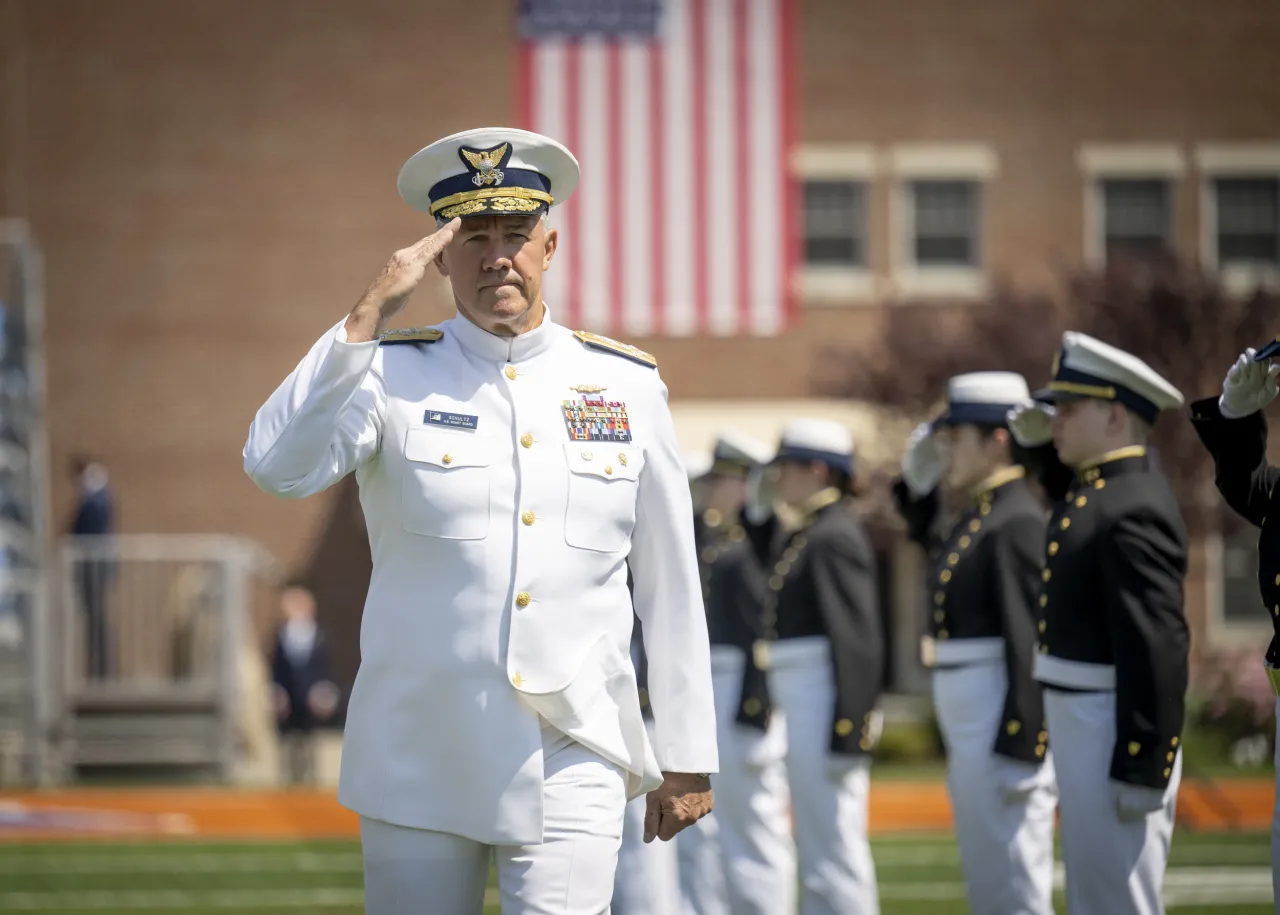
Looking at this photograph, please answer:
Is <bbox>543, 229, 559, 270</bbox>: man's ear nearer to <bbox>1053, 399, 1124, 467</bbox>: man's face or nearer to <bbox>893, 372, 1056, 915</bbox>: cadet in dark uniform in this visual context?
<bbox>1053, 399, 1124, 467</bbox>: man's face

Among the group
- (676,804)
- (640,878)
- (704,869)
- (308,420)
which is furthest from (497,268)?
(704,869)

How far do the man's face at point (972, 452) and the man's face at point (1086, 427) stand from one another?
1.08 m

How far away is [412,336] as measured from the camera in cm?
442

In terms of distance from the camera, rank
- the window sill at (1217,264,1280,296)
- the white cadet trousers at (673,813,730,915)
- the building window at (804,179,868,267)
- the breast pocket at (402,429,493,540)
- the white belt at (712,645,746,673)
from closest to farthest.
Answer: the breast pocket at (402,429,493,540) < the white cadet trousers at (673,813,730,915) < the white belt at (712,645,746,673) < the window sill at (1217,264,1280,296) < the building window at (804,179,868,267)

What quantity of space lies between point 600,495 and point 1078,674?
1964mm

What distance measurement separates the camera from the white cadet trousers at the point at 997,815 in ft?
21.5

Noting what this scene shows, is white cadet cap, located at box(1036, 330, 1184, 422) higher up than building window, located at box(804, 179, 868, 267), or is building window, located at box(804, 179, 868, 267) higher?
building window, located at box(804, 179, 868, 267)

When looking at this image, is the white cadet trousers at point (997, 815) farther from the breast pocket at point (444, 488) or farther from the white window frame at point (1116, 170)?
the white window frame at point (1116, 170)

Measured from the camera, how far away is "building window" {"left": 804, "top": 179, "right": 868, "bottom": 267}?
23000mm

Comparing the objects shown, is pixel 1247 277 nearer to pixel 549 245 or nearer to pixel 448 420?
pixel 549 245

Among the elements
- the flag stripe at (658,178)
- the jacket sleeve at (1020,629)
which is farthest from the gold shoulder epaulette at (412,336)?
the flag stripe at (658,178)

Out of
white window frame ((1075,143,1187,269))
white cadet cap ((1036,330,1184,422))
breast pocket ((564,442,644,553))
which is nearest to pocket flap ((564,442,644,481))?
breast pocket ((564,442,644,553))

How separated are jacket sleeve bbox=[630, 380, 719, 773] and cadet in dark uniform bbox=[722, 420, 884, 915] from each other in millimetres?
3142

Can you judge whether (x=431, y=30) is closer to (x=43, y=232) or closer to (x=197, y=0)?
(x=197, y=0)
